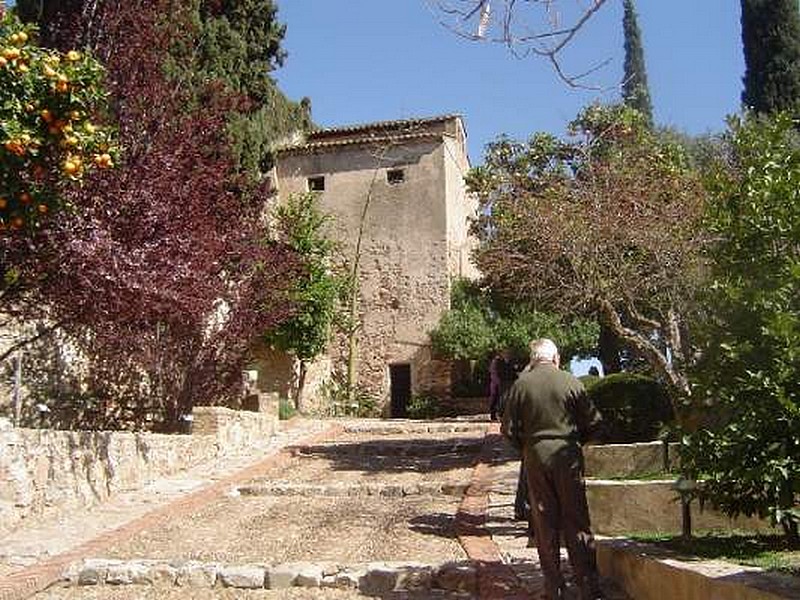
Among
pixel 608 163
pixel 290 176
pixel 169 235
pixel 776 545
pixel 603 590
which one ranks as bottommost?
pixel 603 590

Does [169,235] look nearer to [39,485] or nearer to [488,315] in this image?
[39,485]

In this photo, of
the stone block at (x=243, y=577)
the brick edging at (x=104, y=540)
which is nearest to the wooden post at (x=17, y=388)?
the brick edging at (x=104, y=540)

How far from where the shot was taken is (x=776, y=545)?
5156mm

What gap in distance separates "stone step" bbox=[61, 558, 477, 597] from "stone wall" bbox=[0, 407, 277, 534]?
1.75 meters

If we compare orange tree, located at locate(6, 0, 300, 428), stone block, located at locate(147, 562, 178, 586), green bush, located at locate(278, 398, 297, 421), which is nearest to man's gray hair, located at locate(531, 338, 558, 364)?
stone block, located at locate(147, 562, 178, 586)

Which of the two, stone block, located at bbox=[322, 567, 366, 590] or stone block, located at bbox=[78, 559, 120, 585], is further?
stone block, located at bbox=[78, 559, 120, 585]

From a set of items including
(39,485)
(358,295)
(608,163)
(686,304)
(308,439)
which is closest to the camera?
(39,485)

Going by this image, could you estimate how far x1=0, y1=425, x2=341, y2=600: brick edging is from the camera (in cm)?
599

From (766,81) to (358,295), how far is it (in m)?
13.6

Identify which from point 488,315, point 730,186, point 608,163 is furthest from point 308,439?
point 730,186

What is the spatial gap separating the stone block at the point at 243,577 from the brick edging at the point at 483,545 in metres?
1.54

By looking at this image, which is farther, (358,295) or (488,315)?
(358,295)

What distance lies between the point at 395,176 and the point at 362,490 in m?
16.6

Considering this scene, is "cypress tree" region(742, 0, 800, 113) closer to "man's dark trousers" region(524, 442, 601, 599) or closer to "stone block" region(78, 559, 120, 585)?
"man's dark trousers" region(524, 442, 601, 599)
